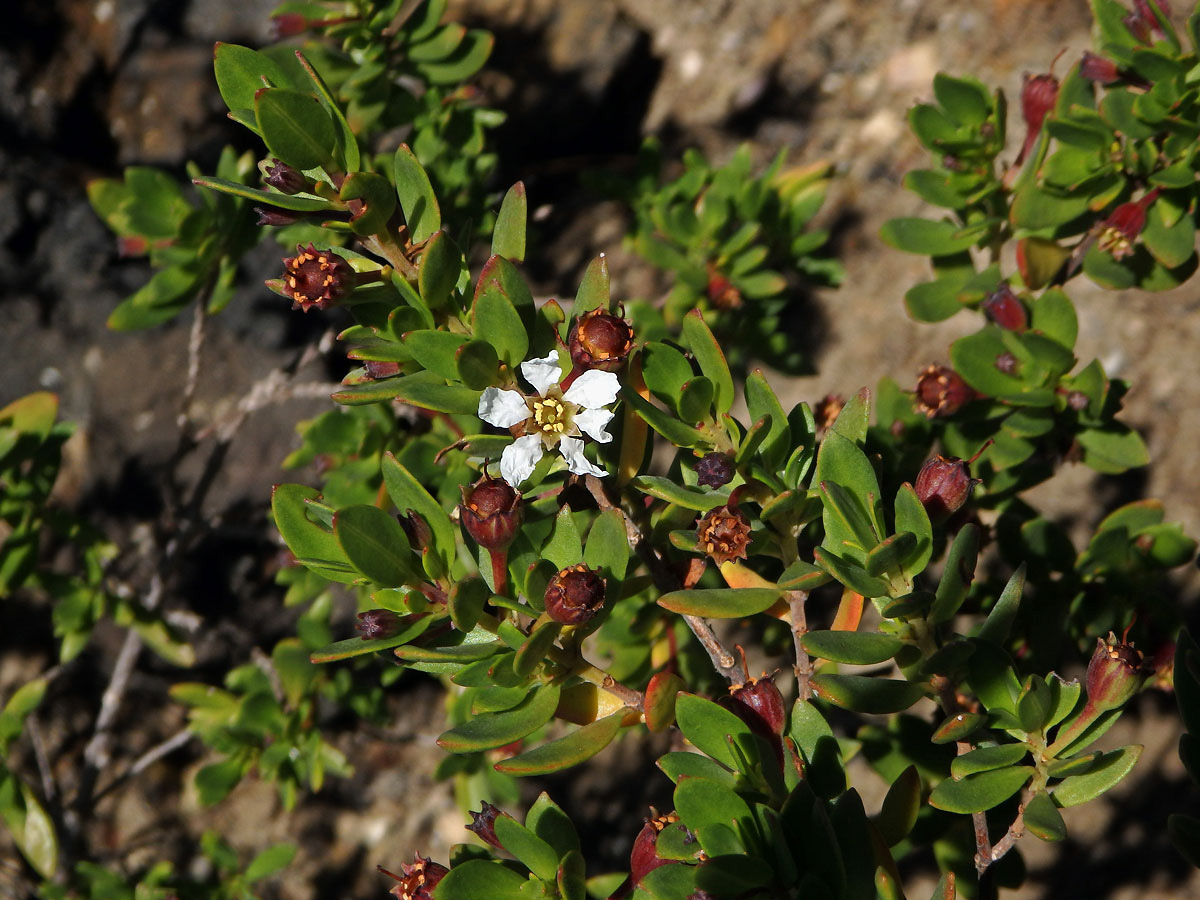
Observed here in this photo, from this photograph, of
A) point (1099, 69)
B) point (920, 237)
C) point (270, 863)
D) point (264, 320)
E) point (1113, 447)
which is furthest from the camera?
point (264, 320)

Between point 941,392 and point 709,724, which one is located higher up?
point 941,392

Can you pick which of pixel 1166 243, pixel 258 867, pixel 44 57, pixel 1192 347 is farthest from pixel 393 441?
pixel 1192 347

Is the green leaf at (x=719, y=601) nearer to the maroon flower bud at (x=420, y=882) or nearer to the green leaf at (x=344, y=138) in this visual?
the maroon flower bud at (x=420, y=882)

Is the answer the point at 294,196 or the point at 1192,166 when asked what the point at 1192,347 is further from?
the point at 294,196

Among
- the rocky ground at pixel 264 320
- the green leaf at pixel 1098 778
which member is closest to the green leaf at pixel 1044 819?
the green leaf at pixel 1098 778

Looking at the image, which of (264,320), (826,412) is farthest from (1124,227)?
(264,320)

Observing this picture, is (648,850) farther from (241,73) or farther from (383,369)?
(241,73)
